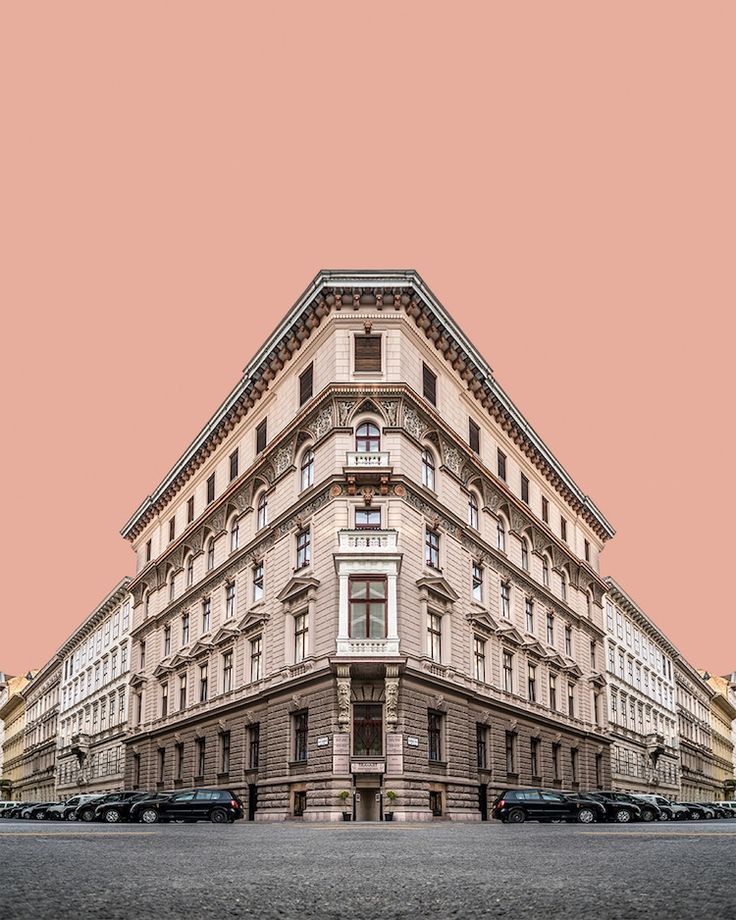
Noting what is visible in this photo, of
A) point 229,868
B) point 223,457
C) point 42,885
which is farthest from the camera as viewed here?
point 223,457

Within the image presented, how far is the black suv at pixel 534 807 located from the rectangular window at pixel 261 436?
20.3 metres

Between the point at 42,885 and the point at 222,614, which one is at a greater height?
the point at 222,614

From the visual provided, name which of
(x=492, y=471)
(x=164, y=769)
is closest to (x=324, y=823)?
(x=492, y=471)

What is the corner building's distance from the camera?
40.3 meters

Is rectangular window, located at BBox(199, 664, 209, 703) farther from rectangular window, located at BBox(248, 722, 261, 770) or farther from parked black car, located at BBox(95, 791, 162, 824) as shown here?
parked black car, located at BBox(95, 791, 162, 824)

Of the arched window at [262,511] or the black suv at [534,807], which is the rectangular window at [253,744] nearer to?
the arched window at [262,511]

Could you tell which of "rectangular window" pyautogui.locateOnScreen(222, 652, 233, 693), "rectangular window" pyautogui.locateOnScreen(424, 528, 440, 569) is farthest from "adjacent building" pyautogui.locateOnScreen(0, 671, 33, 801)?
"rectangular window" pyautogui.locateOnScreen(424, 528, 440, 569)

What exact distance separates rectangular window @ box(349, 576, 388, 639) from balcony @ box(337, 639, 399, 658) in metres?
0.40

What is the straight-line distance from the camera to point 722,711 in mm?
132000

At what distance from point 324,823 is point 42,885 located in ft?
92.2

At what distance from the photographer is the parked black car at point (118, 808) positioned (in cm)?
4262

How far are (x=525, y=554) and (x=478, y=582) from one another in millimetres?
8329

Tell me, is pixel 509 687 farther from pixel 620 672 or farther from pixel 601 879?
pixel 601 879

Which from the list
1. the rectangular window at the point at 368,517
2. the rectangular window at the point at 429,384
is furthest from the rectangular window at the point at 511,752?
the rectangular window at the point at 429,384
